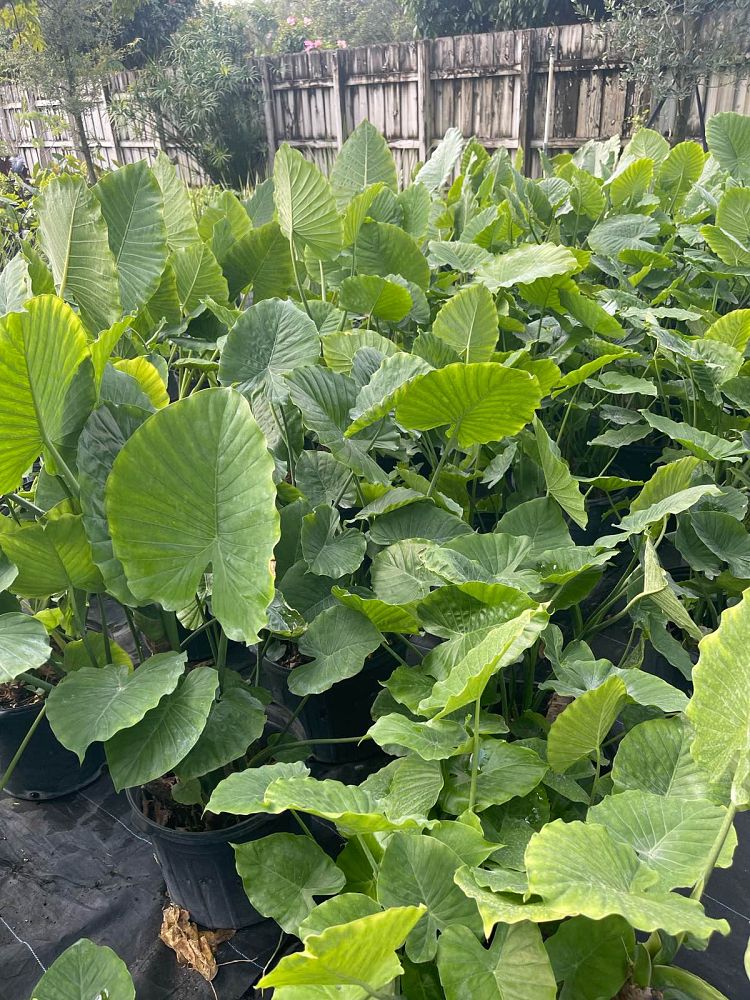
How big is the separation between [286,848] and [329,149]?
7.88 metres

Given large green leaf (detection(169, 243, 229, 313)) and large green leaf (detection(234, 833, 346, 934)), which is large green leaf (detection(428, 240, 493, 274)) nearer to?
large green leaf (detection(169, 243, 229, 313))

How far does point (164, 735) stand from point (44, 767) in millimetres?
722

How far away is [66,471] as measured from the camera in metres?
0.88

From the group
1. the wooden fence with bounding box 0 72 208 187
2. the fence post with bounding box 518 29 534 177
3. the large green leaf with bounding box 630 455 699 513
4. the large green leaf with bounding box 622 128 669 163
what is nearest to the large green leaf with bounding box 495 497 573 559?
the large green leaf with bounding box 630 455 699 513

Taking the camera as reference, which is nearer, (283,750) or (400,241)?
(283,750)

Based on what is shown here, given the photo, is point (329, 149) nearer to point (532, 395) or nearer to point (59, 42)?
point (59, 42)

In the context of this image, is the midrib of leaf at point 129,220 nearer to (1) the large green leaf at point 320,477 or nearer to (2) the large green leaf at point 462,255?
(1) the large green leaf at point 320,477

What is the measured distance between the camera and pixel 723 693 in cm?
62

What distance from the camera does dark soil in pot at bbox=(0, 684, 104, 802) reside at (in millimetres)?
1417

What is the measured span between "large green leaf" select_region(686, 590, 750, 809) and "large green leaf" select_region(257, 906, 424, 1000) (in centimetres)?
26

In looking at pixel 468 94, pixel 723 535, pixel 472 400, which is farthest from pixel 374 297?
pixel 468 94

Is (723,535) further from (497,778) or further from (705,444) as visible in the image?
(497,778)

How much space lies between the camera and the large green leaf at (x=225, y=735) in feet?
3.08

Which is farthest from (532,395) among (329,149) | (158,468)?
(329,149)
